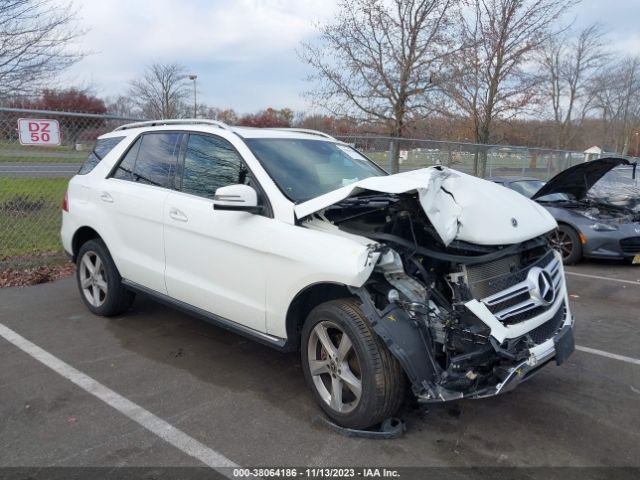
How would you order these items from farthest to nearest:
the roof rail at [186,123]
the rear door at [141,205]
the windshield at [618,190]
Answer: the windshield at [618,190]
the rear door at [141,205]
the roof rail at [186,123]

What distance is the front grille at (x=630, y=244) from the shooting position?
7.82m

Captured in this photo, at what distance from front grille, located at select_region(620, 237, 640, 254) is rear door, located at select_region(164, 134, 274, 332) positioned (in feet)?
A: 21.1

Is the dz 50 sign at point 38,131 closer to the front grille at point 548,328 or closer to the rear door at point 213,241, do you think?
the rear door at point 213,241

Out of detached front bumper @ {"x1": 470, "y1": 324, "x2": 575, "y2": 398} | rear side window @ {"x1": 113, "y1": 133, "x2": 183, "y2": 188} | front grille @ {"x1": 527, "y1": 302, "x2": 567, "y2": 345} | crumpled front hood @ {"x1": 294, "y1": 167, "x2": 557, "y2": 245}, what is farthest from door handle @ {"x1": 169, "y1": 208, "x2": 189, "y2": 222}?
front grille @ {"x1": 527, "y1": 302, "x2": 567, "y2": 345}

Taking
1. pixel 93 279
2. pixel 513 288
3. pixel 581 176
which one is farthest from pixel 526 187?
pixel 93 279

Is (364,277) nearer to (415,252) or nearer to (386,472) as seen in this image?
(415,252)

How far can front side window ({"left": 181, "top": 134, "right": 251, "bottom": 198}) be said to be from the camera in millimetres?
3963

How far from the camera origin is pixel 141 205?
14.8 ft

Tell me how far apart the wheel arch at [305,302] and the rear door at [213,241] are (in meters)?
0.23

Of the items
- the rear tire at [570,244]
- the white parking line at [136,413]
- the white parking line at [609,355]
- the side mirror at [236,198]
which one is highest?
the side mirror at [236,198]

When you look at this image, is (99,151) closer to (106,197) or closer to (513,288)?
(106,197)

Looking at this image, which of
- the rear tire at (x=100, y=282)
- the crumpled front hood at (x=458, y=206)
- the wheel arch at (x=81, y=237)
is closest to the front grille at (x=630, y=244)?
the crumpled front hood at (x=458, y=206)

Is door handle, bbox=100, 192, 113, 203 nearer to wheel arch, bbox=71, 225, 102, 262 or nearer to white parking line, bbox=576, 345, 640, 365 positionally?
wheel arch, bbox=71, 225, 102, 262

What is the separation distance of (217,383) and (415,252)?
1827 millimetres
